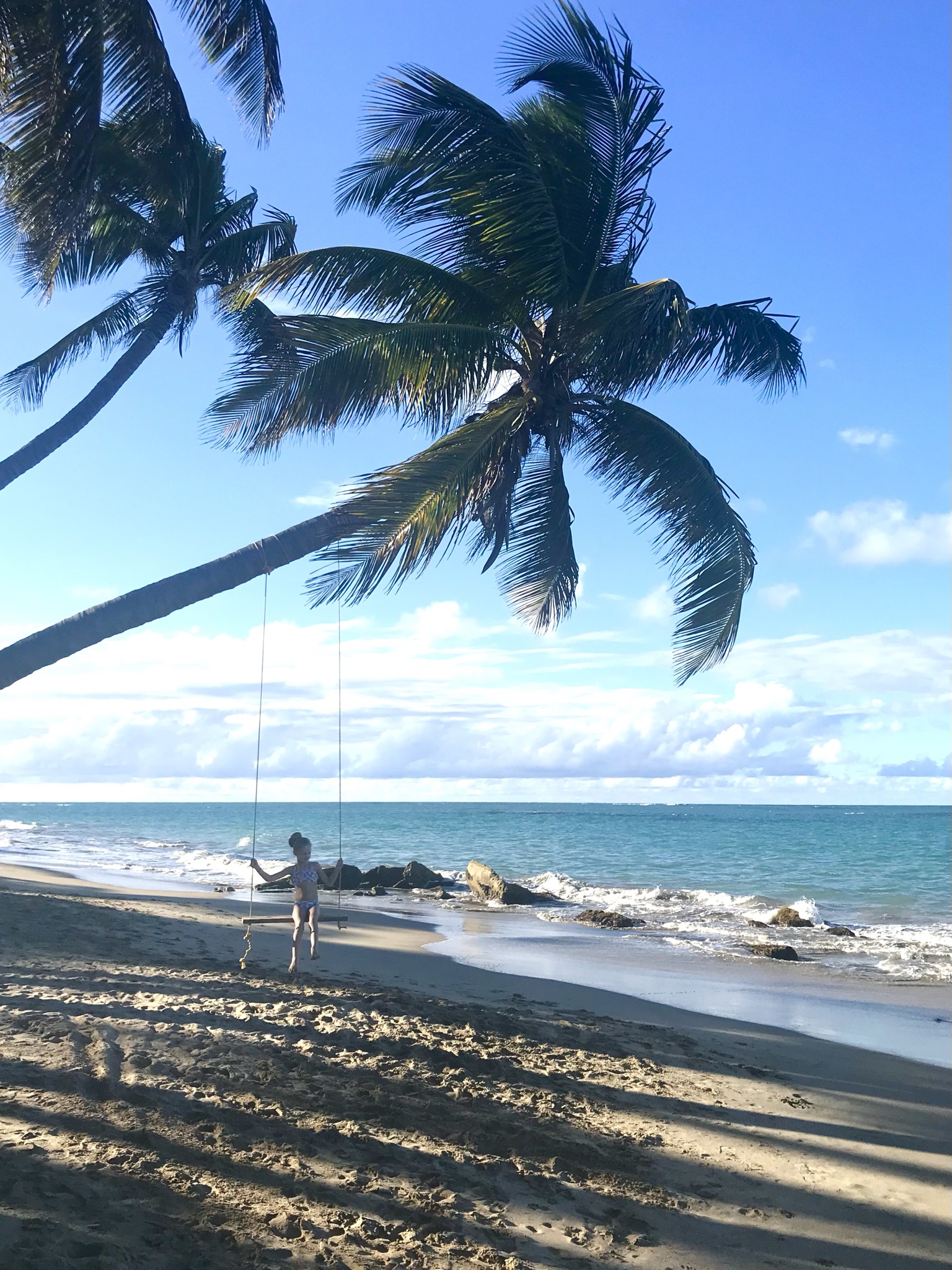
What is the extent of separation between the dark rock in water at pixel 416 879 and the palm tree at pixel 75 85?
21.4 meters

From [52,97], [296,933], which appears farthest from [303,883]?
[52,97]

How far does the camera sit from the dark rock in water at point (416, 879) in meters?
26.2

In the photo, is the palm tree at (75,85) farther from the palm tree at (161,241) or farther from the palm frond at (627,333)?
the palm frond at (627,333)

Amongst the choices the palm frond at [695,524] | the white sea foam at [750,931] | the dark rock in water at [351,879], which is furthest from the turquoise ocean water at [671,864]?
the palm frond at [695,524]

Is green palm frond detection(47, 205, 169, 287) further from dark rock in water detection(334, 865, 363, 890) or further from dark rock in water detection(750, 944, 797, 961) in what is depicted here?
dark rock in water detection(334, 865, 363, 890)

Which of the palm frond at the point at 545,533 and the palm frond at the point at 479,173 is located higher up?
the palm frond at the point at 479,173

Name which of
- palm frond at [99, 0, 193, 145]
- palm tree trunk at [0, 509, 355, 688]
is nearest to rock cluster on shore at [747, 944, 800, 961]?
palm tree trunk at [0, 509, 355, 688]

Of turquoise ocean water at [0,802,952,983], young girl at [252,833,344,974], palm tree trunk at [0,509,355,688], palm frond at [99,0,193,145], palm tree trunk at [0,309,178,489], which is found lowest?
turquoise ocean water at [0,802,952,983]

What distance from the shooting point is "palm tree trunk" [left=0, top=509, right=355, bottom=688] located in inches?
237

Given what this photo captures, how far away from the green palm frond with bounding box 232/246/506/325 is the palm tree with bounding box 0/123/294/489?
3.58ft

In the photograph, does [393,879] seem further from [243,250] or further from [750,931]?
[243,250]

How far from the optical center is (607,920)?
737 inches

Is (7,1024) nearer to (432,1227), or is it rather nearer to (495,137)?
(432,1227)

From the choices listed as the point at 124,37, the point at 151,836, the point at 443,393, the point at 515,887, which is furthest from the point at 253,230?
the point at 151,836
